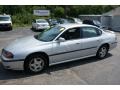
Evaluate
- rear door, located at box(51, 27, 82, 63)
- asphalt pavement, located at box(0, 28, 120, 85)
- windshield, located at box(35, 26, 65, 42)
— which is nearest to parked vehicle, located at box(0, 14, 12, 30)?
windshield, located at box(35, 26, 65, 42)

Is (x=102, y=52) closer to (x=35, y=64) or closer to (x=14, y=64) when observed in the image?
(x=35, y=64)

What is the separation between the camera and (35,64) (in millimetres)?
5984

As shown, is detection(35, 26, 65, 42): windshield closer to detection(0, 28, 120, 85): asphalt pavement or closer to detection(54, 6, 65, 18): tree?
detection(0, 28, 120, 85): asphalt pavement

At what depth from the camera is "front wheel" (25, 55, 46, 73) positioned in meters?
5.88

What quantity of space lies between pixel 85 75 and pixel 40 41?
1.83 metres

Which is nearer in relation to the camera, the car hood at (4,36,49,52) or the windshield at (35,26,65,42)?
the car hood at (4,36,49,52)

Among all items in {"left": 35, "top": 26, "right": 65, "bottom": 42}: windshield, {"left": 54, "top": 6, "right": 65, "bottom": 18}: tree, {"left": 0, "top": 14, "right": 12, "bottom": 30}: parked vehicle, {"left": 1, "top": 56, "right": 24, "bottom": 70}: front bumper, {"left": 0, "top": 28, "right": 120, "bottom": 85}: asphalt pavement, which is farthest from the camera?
{"left": 54, "top": 6, "right": 65, "bottom": 18}: tree

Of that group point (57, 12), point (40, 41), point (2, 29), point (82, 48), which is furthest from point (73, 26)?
point (57, 12)

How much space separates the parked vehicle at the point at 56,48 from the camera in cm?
579

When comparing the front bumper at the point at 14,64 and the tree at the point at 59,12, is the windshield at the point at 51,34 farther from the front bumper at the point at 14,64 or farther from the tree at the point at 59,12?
the tree at the point at 59,12

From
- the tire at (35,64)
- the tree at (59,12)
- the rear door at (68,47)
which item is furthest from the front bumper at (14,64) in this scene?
the tree at (59,12)

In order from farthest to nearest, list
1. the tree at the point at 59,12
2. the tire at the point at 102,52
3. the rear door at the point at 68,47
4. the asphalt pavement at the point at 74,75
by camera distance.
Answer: the tree at the point at 59,12
the tire at the point at 102,52
the rear door at the point at 68,47
the asphalt pavement at the point at 74,75

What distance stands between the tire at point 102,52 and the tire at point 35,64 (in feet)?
7.72

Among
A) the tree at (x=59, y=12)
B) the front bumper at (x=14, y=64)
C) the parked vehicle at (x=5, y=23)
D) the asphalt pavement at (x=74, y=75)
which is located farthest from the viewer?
the tree at (x=59, y=12)
